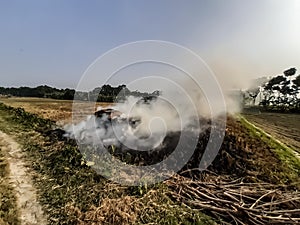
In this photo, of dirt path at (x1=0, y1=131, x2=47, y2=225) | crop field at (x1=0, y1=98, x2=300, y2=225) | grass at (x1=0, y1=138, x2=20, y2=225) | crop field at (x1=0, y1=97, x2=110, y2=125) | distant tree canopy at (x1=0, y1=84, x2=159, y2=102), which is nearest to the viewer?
grass at (x1=0, y1=138, x2=20, y2=225)

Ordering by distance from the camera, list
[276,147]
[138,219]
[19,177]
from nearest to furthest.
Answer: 1. [138,219]
2. [19,177]
3. [276,147]

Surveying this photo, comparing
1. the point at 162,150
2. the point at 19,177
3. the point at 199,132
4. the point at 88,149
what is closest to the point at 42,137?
the point at 88,149

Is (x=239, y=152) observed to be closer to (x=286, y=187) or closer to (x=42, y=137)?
(x=286, y=187)

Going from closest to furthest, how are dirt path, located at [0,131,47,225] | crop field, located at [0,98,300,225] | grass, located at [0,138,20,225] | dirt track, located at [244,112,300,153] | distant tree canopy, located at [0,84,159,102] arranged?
grass, located at [0,138,20,225], dirt path, located at [0,131,47,225], crop field, located at [0,98,300,225], dirt track, located at [244,112,300,153], distant tree canopy, located at [0,84,159,102]

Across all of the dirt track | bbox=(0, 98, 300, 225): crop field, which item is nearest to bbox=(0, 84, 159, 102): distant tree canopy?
bbox=(0, 98, 300, 225): crop field

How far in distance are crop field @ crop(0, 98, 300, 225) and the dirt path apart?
→ 0.04 meters

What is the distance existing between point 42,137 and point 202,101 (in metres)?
4.71

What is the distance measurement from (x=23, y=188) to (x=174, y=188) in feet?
8.62

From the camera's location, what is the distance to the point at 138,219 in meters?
4.24

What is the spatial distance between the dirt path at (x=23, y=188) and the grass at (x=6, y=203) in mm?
70

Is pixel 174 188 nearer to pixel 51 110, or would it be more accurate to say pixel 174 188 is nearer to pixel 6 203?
pixel 6 203

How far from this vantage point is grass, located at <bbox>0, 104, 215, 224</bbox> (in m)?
4.22

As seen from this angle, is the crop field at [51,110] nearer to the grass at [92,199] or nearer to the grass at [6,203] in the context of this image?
the grass at [92,199]

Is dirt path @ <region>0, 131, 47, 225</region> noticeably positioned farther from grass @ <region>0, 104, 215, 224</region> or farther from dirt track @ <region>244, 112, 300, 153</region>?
dirt track @ <region>244, 112, 300, 153</region>
